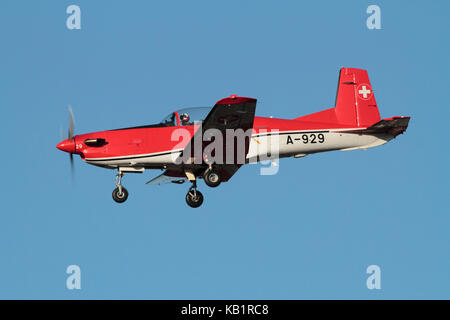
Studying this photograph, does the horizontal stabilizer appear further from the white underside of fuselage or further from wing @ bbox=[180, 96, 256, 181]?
wing @ bbox=[180, 96, 256, 181]

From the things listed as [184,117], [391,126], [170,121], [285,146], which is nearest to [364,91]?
[391,126]

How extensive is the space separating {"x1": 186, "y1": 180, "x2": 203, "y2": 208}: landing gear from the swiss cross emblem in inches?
230

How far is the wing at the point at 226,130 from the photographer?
23953mm

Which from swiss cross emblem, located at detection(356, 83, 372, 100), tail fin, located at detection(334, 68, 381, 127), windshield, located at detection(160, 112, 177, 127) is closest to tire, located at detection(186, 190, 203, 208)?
windshield, located at detection(160, 112, 177, 127)

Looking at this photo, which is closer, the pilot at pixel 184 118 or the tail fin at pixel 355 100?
the pilot at pixel 184 118

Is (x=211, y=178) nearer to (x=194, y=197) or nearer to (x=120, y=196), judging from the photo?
(x=194, y=197)

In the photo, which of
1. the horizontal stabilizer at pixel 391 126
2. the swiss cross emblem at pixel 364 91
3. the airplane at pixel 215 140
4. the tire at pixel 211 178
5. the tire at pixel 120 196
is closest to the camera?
the airplane at pixel 215 140

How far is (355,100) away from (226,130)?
505cm

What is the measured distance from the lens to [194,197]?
86.9 ft

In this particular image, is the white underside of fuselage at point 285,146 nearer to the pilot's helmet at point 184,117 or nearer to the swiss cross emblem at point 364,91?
the pilot's helmet at point 184,117

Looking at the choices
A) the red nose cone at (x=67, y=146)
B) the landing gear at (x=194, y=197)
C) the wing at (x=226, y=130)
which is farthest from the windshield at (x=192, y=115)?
the red nose cone at (x=67, y=146)

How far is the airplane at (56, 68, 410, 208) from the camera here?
982 inches

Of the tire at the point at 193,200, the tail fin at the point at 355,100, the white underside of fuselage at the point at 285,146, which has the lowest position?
the tire at the point at 193,200
